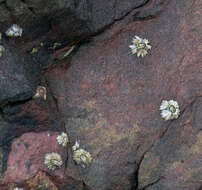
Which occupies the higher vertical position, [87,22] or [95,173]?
[87,22]

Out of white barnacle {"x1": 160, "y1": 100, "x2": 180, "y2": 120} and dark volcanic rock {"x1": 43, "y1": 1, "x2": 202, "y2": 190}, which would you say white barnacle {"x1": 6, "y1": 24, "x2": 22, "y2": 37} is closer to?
dark volcanic rock {"x1": 43, "y1": 1, "x2": 202, "y2": 190}

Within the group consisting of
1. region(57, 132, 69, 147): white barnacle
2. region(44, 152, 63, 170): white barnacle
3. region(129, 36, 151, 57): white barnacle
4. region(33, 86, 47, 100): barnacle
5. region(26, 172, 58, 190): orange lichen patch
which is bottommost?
region(26, 172, 58, 190): orange lichen patch

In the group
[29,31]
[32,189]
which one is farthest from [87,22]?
[32,189]

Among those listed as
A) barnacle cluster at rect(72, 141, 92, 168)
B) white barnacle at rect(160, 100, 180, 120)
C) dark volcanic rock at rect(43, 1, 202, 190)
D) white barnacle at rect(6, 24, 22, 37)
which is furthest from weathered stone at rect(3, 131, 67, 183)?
white barnacle at rect(160, 100, 180, 120)

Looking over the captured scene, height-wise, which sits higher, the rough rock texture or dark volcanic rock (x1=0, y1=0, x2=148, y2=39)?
dark volcanic rock (x1=0, y1=0, x2=148, y2=39)

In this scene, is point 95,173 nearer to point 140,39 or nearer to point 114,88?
point 114,88

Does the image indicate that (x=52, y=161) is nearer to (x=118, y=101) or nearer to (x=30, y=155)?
(x=30, y=155)
